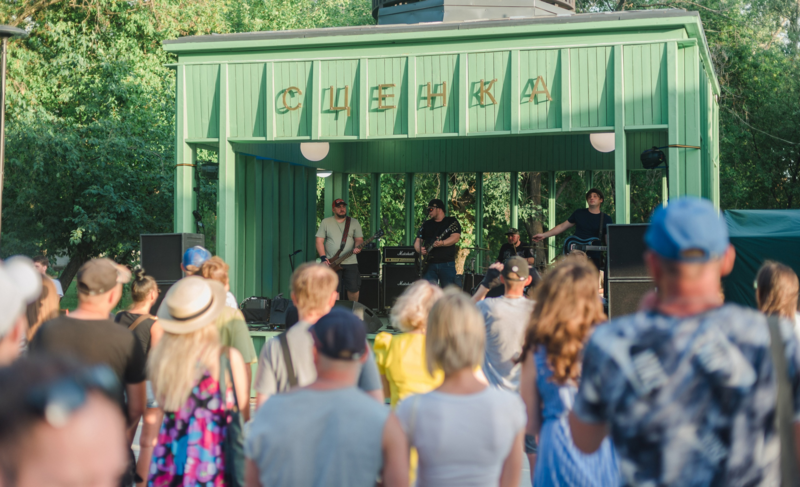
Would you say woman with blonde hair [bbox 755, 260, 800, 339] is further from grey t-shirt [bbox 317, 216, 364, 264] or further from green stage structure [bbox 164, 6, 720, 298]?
grey t-shirt [bbox 317, 216, 364, 264]

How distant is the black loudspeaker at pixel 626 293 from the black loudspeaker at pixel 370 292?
628 centimetres

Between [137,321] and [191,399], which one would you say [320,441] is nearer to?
[191,399]

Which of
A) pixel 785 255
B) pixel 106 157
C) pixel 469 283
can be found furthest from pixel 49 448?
pixel 106 157

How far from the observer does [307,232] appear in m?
14.6

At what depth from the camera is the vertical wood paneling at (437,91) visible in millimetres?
9508

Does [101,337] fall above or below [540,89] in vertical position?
below

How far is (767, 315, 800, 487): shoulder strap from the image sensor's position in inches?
73.7

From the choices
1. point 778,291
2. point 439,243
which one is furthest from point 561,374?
point 439,243

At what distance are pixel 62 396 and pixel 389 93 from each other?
29.4 feet

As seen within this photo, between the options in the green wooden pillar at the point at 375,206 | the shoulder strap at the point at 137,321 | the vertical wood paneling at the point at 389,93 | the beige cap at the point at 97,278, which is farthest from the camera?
the green wooden pillar at the point at 375,206

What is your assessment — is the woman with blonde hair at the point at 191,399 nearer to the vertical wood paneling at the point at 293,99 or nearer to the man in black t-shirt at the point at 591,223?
the man in black t-shirt at the point at 591,223

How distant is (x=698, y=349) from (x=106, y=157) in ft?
59.3

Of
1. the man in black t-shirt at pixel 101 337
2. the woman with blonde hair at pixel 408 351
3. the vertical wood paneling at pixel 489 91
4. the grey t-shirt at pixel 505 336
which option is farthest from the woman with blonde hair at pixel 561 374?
the vertical wood paneling at pixel 489 91

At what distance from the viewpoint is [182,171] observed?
10328 millimetres
